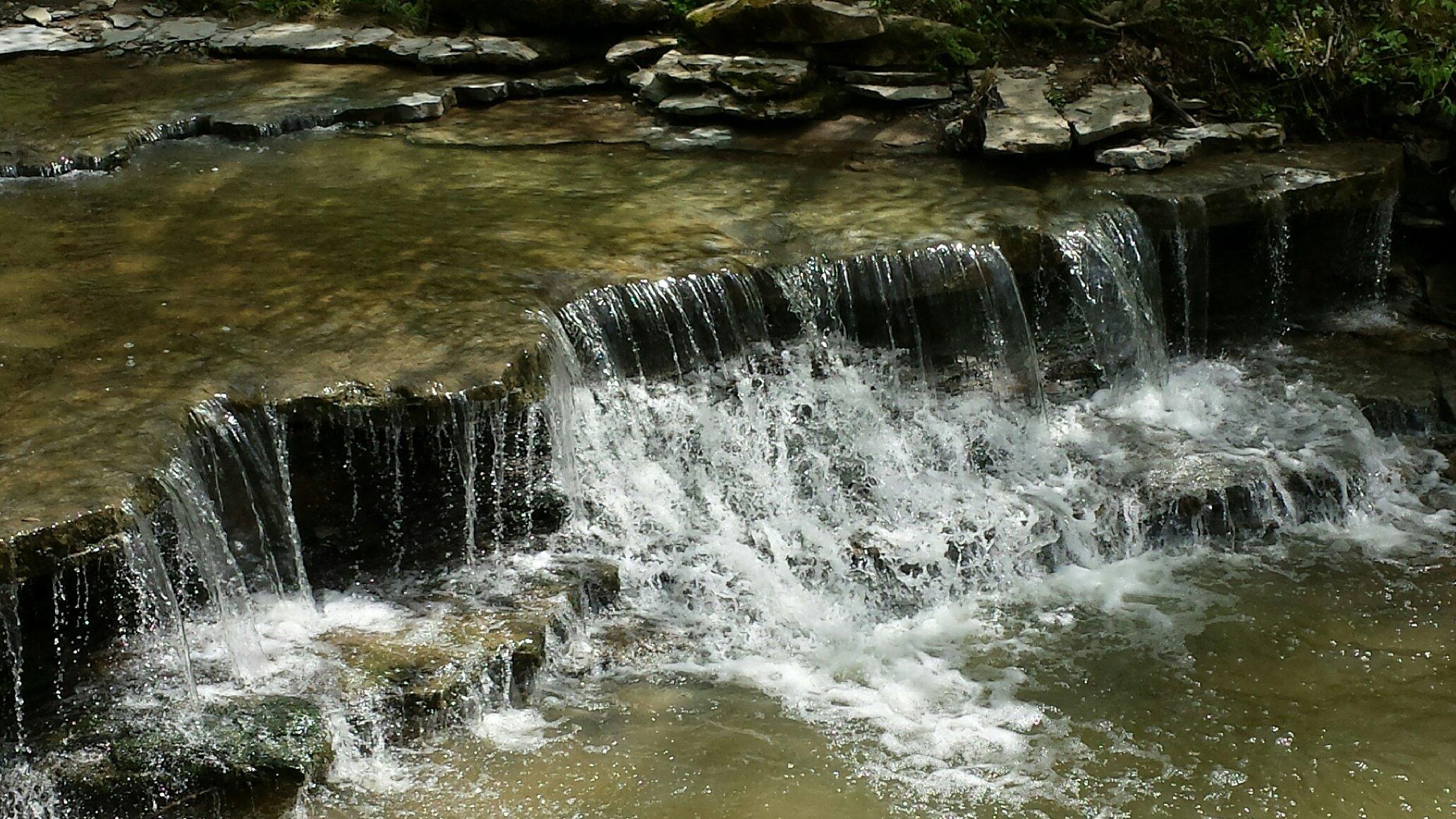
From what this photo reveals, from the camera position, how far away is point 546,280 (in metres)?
6.15

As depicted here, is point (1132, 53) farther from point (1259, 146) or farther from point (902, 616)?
point (902, 616)

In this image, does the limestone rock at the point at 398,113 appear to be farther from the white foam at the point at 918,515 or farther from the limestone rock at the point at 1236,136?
the limestone rock at the point at 1236,136

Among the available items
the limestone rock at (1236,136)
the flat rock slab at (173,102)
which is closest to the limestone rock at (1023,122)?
the limestone rock at (1236,136)

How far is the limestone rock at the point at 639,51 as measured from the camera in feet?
29.6

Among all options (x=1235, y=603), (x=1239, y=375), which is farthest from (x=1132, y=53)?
(x=1235, y=603)

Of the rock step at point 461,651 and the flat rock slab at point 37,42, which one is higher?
the flat rock slab at point 37,42

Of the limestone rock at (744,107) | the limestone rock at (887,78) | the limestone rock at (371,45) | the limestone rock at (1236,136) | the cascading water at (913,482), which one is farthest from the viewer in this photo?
the limestone rock at (371,45)

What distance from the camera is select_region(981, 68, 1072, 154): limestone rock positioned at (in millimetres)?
7430

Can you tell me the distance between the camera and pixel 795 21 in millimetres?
8297

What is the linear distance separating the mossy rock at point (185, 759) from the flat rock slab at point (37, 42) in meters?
7.53

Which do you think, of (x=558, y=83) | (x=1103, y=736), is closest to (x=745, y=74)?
(x=558, y=83)

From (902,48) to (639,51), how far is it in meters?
1.79

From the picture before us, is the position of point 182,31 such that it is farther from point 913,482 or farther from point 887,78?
point 913,482

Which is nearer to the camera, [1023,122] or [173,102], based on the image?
[1023,122]
